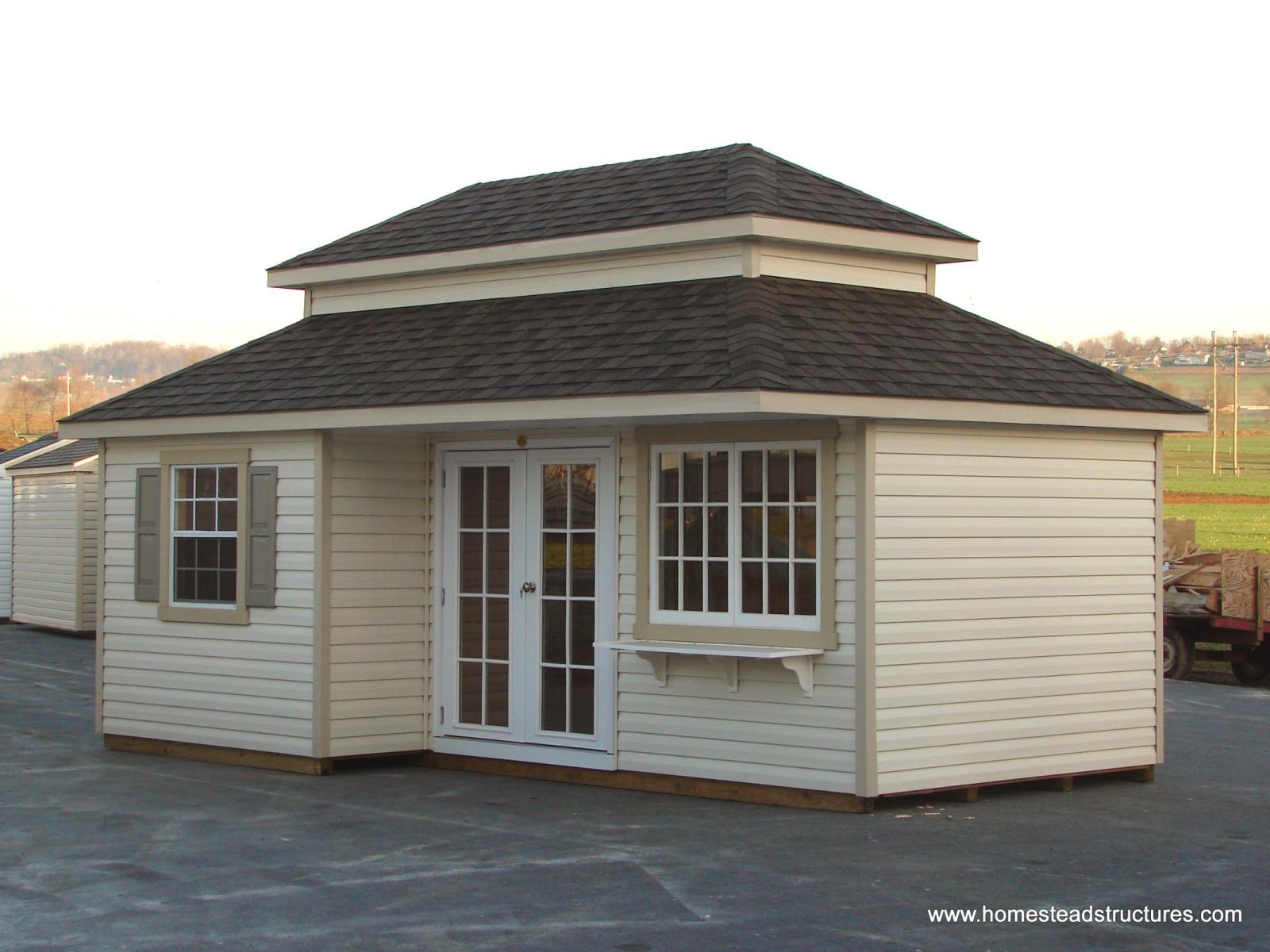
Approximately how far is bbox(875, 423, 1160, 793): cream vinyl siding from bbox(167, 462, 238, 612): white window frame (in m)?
4.93

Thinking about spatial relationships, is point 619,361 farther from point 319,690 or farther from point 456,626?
point 319,690

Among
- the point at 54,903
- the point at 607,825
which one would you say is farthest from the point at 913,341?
the point at 54,903

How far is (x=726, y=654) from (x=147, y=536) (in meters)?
5.15

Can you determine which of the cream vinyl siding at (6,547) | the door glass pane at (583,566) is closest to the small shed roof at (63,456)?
the cream vinyl siding at (6,547)

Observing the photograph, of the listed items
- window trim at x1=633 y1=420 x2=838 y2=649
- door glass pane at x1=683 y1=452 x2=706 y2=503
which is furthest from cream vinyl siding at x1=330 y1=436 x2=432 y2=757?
door glass pane at x1=683 y1=452 x2=706 y2=503

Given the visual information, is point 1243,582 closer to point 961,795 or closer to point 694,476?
point 961,795

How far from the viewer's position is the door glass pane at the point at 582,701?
33.2 feet

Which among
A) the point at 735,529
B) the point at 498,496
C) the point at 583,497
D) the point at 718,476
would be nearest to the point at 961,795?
the point at 735,529

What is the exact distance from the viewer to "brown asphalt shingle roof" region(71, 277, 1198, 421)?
8.99 metres

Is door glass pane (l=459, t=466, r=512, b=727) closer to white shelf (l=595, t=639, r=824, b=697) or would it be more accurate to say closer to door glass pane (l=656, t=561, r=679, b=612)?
white shelf (l=595, t=639, r=824, b=697)

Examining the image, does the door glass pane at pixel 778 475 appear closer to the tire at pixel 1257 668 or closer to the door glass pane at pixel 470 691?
the door glass pane at pixel 470 691

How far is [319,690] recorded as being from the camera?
34.6 feet

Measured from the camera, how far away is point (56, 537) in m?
23.4

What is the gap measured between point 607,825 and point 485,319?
400 centimetres
